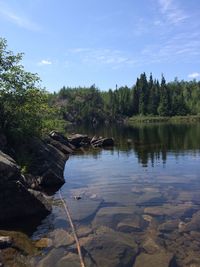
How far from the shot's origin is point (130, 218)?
78.7 ft

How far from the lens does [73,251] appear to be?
18.9 m

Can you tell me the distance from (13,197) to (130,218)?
7328 millimetres

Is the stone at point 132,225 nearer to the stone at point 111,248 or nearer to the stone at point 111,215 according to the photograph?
the stone at point 111,215

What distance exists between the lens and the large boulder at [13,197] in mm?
23484

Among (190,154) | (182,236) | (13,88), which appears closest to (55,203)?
(182,236)

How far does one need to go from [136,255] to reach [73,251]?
3.08m

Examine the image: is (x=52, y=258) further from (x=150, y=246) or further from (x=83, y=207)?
(x=83, y=207)

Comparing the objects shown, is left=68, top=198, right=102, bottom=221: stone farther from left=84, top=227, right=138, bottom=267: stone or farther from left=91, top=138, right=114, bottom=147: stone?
left=91, top=138, right=114, bottom=147: stone

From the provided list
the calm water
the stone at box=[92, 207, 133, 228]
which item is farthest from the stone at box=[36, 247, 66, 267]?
the stone at box=[92, 207, 133, 228]

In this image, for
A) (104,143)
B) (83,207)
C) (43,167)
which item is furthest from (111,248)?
(104,143)

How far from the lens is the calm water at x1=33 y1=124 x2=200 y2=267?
59.7 feet

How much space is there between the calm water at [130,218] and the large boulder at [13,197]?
1.43 m

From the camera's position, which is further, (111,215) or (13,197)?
(111,215)

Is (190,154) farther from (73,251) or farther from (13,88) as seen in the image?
(73,251)
